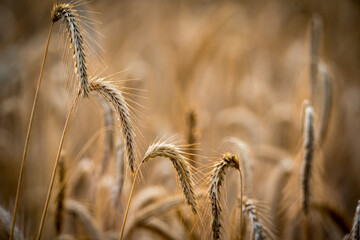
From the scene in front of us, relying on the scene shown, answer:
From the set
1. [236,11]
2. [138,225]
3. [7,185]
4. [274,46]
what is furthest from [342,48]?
[7,185]

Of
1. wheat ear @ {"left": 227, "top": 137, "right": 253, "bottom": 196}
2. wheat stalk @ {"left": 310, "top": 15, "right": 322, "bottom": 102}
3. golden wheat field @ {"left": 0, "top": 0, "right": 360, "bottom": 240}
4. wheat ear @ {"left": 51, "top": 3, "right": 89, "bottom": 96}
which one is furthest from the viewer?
wheat stalk @ {"left": 310, "top": 15, "right": 322, "bottom": 102}

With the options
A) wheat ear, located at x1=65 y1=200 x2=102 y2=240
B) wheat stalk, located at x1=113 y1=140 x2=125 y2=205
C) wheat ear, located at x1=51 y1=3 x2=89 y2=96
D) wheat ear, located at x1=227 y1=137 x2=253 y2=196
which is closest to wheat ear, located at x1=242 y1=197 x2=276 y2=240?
wheat ear, located at x1=227 y1=137 x2=253 y2=196

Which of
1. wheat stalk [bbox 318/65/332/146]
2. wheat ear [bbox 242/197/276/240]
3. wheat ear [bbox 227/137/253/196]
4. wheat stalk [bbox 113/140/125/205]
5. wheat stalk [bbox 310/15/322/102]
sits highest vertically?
wheat stalk [bbox 310/15/322/102]

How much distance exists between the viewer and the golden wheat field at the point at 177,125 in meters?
0.97

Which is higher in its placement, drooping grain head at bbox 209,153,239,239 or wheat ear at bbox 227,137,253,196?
wheat ear at bbox 227,137,253,196

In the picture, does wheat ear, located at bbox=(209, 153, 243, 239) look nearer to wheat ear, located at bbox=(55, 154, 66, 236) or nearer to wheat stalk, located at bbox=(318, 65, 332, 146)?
wheat ear, located at bbox=(55, 154, 66, 236)

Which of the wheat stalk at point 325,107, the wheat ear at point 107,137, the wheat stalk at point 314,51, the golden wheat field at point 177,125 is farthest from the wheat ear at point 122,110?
the wheat stalk at point 314,51

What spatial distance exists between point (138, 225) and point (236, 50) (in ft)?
11.2

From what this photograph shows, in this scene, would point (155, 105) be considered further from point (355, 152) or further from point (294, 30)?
point (294, 30)

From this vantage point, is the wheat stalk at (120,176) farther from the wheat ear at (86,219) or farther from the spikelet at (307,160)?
the spikelet at (307,160)

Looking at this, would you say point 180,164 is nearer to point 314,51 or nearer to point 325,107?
point 325,107

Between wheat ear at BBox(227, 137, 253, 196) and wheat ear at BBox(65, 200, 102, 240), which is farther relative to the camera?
wheat ear at BBox(65, 200, 102, 240)

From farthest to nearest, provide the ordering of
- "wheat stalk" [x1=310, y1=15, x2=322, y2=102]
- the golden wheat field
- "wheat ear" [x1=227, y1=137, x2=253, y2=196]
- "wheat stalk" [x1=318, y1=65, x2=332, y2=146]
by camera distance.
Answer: "wheat stalk" [x1=310, y1=15, x2=322, y2=102], "wheat stalk" [x1=318, y1=65, x2=332, y2=146], "wheat ear" [x1=227, y1=137, x2=253, y2=196], the golden wheat field

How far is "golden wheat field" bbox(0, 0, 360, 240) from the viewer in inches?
38.3
